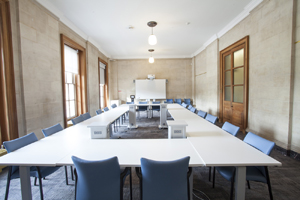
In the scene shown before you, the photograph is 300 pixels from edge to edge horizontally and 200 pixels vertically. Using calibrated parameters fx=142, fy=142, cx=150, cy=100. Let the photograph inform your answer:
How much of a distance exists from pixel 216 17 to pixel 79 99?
5.79 meters

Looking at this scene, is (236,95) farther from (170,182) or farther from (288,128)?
(170,182)

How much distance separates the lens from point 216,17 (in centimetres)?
455

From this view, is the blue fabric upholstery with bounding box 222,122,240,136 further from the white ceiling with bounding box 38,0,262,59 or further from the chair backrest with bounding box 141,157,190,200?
the white ceiling with bounding box 38,0,262,59

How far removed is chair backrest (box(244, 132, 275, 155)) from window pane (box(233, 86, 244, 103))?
310 centimetres

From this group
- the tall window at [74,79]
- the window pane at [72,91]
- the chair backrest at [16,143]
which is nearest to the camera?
the chair backrest at [16,143]

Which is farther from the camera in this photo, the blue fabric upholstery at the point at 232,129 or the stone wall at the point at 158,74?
the stone wall at the point at 158,74

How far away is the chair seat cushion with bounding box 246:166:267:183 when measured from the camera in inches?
63.9

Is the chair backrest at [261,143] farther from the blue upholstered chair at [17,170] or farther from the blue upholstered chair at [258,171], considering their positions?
the blue upholstered chair at [17,170]

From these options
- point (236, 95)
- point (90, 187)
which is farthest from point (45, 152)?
point (236, 95)

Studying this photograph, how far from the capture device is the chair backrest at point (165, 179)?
1275 millimetres

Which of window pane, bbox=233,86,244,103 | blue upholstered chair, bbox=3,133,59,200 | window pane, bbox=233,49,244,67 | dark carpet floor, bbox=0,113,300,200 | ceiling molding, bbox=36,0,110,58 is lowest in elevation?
dark carpet floor, bbox=0,113,300,200

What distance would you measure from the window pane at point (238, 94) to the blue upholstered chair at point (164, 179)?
4339 mm

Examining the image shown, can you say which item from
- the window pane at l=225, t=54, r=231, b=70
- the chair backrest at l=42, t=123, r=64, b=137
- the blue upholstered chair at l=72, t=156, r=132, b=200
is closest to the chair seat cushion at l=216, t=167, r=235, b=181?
the blue upholstered chair at l=72, t=156, r=132, b=200

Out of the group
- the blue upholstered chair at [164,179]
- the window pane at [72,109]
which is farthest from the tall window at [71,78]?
the blue upholstered chair at [164,179]
